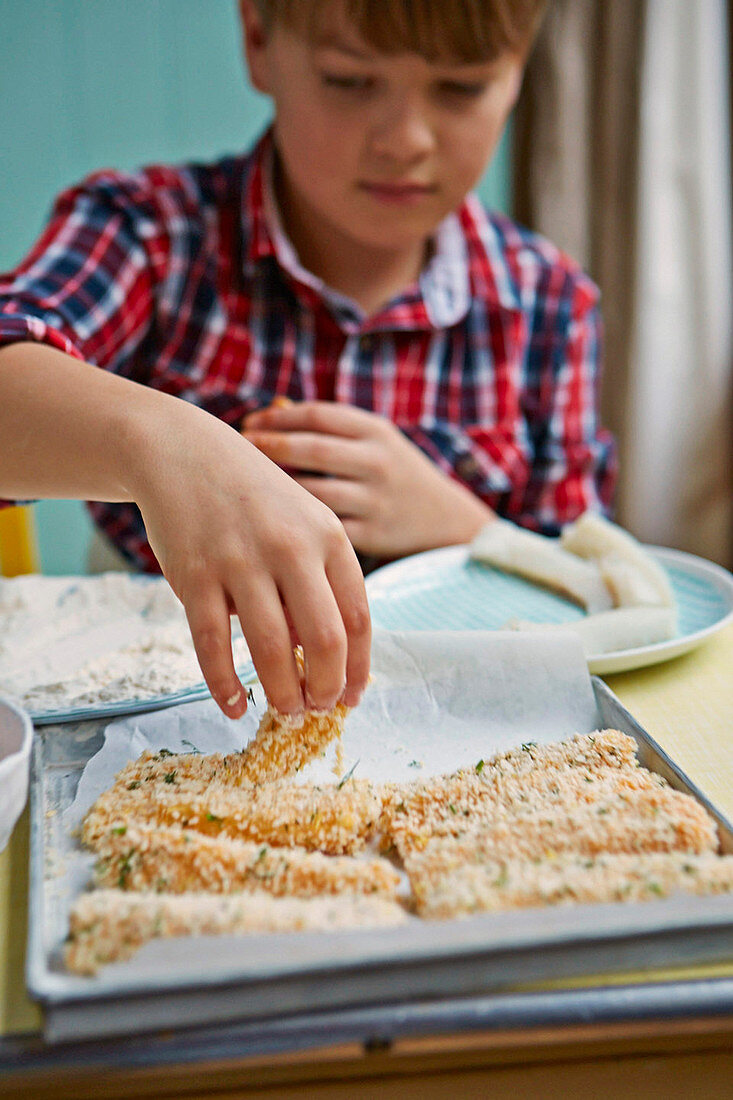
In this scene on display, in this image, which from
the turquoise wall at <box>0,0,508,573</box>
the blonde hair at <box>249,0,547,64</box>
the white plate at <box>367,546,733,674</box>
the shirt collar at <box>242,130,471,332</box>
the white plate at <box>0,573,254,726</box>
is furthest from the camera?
the turquoise wall at <box>0,0,508,573</box>

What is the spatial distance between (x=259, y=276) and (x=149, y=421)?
0.66m

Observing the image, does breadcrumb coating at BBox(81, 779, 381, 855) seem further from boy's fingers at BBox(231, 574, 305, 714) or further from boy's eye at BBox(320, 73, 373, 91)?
boy's eye at BBox(320, 73, 373, 91)

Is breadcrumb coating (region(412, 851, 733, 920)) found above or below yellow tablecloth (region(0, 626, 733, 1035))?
above

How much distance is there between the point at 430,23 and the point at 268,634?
2.32 ft

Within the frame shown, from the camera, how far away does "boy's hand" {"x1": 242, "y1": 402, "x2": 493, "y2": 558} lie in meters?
0.91

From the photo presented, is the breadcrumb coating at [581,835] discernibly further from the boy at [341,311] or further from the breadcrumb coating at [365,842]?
the boy at [341,311]

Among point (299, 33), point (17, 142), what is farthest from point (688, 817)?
point (17, 142)

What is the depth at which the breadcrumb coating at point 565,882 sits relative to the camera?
36 centimetres

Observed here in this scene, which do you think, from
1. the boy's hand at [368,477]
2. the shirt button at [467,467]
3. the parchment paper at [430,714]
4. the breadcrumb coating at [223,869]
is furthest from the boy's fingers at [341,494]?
the breadcrumb coating at [223,869]

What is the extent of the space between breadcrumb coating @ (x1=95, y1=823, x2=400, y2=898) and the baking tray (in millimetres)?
36

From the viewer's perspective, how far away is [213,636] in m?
0.43

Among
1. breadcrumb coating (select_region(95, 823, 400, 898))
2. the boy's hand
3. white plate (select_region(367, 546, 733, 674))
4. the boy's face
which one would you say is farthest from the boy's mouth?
breadcrumb coating (select_region(95, 823, 400, 898))

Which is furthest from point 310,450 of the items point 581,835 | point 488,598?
point 581,835

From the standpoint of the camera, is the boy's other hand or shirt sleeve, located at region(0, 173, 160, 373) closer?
the boy's other hand
